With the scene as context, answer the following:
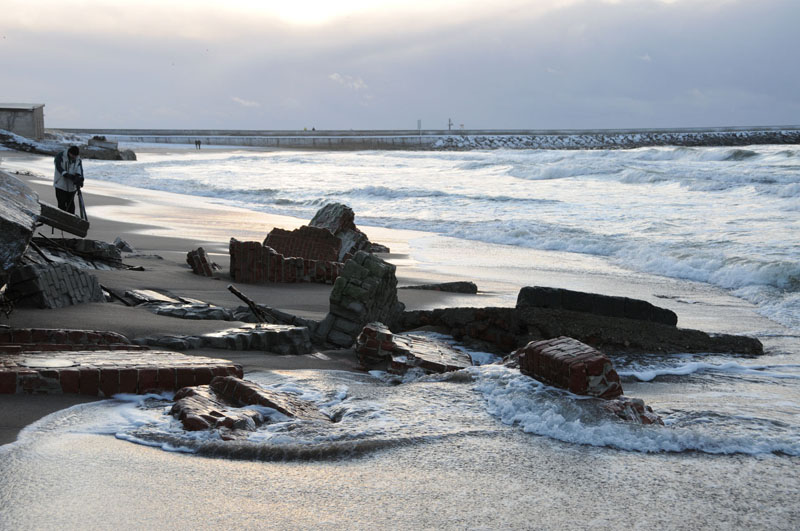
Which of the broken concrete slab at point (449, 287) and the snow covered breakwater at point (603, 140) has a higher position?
the snow covered breakwater at point (603, 140)

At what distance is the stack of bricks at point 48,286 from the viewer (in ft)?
15.8

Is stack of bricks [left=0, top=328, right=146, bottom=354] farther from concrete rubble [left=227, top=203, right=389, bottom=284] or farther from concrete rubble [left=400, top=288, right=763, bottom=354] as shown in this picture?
concrete rubble [left=227, top=203, right=389, bottom=284]

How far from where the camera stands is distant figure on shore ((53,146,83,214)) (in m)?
9.09

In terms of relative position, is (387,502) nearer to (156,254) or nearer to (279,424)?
(279,424)

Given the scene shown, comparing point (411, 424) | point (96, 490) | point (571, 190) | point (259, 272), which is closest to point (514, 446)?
point (411, 424)

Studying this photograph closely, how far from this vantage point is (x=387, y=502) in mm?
2484

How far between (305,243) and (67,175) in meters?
3.23

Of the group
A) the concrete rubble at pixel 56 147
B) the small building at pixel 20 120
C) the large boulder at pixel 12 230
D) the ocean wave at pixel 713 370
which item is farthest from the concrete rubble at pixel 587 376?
the small building at pixel 20 120

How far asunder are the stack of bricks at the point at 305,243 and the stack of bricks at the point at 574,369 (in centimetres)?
443

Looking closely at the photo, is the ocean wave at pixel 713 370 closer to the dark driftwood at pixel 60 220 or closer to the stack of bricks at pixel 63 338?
the stack of bricks at pixel 63 338

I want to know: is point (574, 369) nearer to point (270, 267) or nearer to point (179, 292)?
point (179, 292)

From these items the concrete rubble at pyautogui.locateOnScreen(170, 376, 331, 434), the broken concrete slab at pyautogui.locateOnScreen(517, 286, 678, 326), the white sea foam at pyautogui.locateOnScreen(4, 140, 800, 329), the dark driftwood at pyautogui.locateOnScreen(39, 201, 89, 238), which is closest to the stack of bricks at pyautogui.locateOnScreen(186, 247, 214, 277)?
the dark driftwood at pyautogui.locateOnScreen(39, 201, 89, 238)

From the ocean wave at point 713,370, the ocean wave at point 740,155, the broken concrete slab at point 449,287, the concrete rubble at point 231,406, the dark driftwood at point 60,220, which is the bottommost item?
the ocean wave at point 713,370

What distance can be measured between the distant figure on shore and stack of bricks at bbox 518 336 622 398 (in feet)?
23.1
